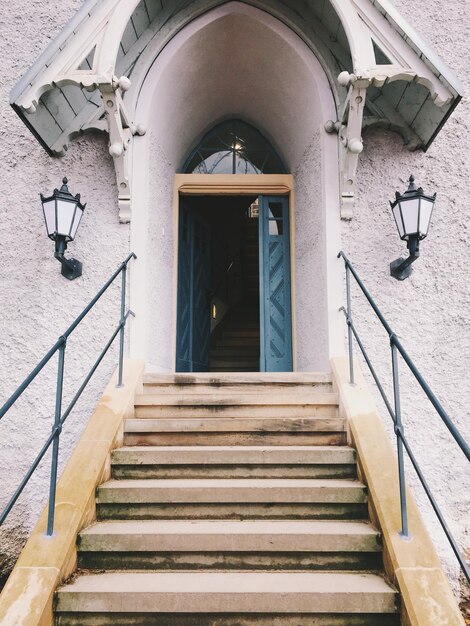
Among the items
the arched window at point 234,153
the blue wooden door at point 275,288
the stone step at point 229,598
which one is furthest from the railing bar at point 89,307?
the arched window at point 234,153

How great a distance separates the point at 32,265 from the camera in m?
4.02

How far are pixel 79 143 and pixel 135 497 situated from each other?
10.5 ft

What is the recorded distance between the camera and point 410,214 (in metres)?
3.58

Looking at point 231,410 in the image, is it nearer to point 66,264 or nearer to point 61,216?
point 66,264

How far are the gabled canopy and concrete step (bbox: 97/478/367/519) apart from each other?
2543mm

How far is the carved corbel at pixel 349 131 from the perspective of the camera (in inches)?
134

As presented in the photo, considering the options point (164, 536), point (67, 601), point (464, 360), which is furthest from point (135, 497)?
point (464, 360)

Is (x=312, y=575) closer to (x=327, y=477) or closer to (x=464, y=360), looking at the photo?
(x=327, y=477)

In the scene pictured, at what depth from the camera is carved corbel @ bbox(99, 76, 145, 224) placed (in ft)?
11.2

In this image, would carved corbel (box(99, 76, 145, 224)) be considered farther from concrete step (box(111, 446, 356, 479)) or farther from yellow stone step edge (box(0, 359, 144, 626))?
concrete step (box(111, 446, 356, 479))

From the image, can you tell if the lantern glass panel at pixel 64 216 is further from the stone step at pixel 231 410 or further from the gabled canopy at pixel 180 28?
the stone step at pixel 231 410

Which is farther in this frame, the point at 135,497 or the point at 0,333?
the point at 0,333

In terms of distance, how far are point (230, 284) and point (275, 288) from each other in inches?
170

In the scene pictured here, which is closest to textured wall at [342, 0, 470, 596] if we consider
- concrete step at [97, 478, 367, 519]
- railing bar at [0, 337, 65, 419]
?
A: concrete step at [97, 478, 367, 519]
